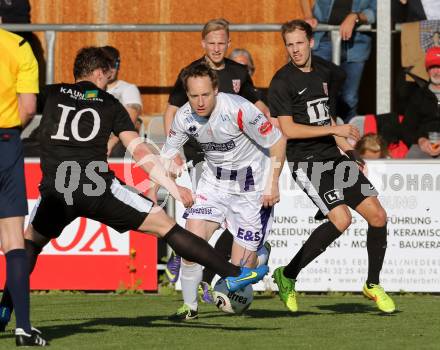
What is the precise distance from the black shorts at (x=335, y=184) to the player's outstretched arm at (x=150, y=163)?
5.36ft

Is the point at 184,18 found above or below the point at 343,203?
above

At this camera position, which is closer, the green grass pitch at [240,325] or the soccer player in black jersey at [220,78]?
the green grass pitch at [240,325]

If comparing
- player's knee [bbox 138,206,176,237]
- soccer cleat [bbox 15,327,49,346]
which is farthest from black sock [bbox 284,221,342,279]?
soccer cleat [bbox 15,327,49,346]

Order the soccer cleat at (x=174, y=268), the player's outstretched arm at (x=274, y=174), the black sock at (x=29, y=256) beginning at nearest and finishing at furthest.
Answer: the black sock at (x=29, y=256) → the player's outstretched arm at (x=274, y=174) → the soccer cleat at (x=174, y=268)

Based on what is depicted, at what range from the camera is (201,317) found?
9664 millimetres

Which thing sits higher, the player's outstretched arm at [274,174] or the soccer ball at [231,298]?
the player's outstretched arm at [274,174]

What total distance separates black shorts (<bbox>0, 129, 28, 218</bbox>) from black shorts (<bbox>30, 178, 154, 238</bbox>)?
715 mm

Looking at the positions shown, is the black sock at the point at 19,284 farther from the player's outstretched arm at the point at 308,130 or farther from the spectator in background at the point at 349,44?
the spectator in background at the point at 349,44

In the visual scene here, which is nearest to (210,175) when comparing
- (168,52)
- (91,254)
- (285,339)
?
(285,339)

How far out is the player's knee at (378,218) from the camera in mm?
9906

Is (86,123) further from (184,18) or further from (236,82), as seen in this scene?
(184,18)

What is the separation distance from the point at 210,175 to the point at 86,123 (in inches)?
61.2

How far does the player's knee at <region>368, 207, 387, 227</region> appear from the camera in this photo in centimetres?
991

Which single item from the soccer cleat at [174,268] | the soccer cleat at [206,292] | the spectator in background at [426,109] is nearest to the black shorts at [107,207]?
the soccer cleat at [206,292]
